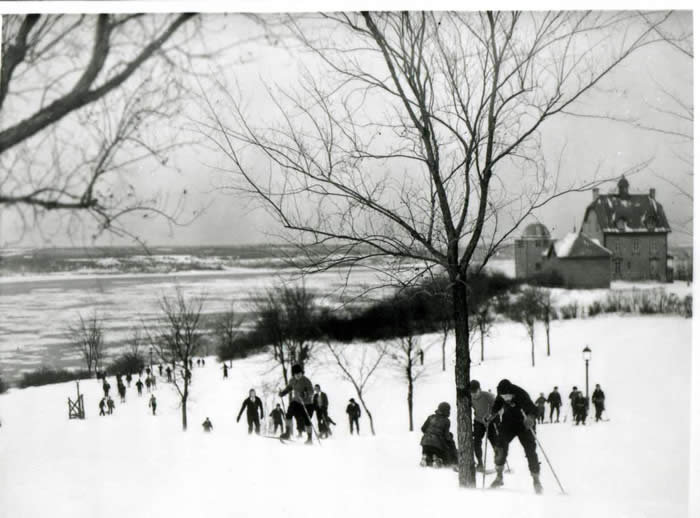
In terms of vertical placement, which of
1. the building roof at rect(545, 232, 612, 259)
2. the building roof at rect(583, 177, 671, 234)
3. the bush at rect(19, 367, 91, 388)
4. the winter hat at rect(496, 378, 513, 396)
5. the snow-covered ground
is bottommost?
the snow-covered ground

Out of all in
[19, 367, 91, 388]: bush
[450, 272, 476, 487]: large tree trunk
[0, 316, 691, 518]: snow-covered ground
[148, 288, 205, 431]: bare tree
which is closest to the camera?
[450, 272, 476, 487]: large tree trunk

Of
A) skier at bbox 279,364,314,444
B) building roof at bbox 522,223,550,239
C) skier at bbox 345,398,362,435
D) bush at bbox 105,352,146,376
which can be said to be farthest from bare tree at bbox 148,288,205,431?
building roof at bbox 522,223,550,239

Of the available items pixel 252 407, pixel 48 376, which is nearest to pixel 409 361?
pixel 252 407

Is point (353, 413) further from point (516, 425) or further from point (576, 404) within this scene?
point (576, 404)

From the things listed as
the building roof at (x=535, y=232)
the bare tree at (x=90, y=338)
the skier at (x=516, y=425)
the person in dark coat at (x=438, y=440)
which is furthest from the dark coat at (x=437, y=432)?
the bare tree at (x=90, y=338)

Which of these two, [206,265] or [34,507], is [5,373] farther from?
[206,265]

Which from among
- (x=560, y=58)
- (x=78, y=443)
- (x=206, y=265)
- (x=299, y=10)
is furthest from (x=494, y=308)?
(x=78, y=443)

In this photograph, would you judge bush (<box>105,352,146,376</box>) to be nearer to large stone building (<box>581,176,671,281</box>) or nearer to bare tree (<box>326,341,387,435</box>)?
bare tree (<box>326,341,387,435</box>)
